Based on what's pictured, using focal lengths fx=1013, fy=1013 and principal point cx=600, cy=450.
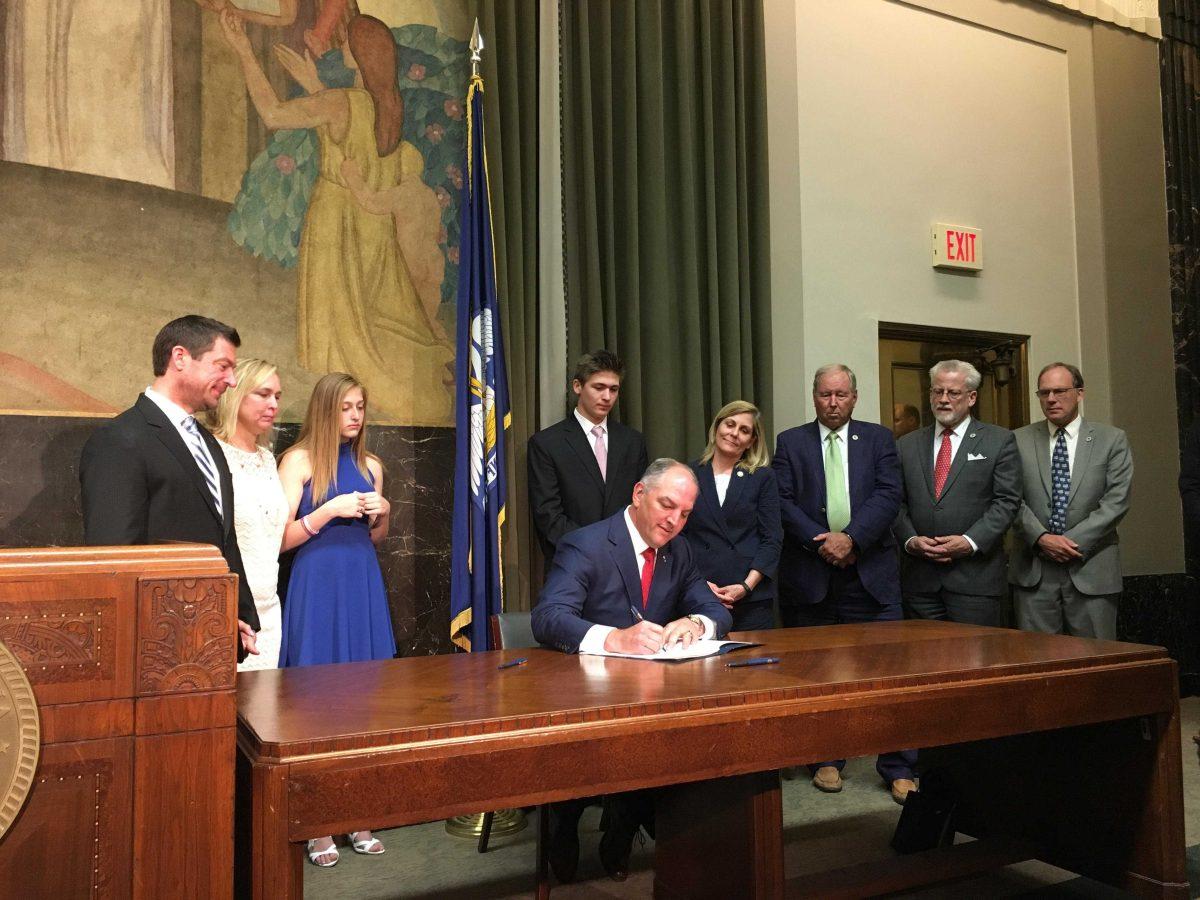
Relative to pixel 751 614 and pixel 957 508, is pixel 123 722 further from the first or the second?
pixel 957 508

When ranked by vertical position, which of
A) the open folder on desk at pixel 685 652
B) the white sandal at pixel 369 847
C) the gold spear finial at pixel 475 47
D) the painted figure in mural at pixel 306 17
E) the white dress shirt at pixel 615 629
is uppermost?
the painted figure in mural at pixel 306 17

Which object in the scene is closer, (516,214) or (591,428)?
(591,428)

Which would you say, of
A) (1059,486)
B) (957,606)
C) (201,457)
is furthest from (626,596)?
(1059,486)

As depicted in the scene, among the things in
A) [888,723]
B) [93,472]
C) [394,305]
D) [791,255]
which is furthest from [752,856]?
[791,255]

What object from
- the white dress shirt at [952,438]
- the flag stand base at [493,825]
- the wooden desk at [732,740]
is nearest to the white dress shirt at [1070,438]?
the white dress shirt at [952,438]

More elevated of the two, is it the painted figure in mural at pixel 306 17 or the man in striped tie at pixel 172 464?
the painted figure in mural at pixel 306 17

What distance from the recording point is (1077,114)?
21.6ft

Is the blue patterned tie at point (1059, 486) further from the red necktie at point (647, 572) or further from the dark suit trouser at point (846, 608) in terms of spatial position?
the red necktie at point (647, 572)

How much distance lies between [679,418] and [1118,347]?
3.35 m

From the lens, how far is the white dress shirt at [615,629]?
2.85 m

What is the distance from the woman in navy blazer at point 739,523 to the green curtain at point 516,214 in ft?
2.58

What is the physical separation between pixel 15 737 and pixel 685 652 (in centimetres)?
164

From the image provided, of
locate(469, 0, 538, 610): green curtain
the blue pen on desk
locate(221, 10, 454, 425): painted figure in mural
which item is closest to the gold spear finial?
locate(469, 0, 538, 610): green curtain

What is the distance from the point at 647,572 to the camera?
10.6 feet
